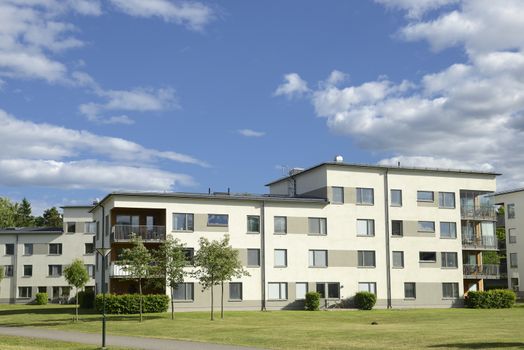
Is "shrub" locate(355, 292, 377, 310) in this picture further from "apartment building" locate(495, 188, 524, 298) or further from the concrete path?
"apartment building" locate(495, 188, 524, 298)

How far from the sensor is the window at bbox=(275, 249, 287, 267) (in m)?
54.6

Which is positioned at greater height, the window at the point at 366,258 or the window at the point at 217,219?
the window at the point at 217,219

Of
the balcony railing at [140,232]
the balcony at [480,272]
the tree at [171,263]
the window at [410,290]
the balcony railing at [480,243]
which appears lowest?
the window at [410,290]

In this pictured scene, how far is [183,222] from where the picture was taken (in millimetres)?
52125

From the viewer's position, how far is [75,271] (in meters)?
41.2

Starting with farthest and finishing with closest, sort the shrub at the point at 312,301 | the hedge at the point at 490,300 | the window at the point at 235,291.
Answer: the hedge at the point at 490,300 < the shrub at the point at 312,301 < the window at the point at 235,291

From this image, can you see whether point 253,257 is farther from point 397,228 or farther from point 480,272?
point 480,272

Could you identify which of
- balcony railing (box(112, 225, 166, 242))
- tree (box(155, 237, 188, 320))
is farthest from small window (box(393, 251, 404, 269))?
tree (box(155, 237, 188, 320))

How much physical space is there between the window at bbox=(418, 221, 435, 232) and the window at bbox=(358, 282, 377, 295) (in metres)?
6.60

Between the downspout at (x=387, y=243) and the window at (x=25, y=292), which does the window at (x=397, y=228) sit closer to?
the downspout at (x=387, y=243)

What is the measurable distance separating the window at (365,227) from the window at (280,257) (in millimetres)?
6967

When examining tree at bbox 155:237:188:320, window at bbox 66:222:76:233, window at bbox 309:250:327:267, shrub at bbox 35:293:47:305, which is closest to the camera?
tree at bbox 155:237:188:320

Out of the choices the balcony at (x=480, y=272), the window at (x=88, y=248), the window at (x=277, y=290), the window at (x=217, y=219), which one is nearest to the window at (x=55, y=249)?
the window at (x=88, y=248)

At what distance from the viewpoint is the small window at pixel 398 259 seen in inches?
2290
